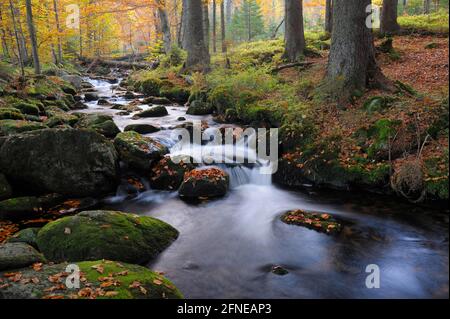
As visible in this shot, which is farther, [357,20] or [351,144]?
[357,20]

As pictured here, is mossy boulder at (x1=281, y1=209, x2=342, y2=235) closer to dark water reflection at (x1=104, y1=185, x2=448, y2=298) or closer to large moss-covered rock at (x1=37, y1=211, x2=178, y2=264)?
dark water reflection at (x1=104, y1=185, x2=448, y2=298)

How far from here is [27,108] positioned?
13.6m

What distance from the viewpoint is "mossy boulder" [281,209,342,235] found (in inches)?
281

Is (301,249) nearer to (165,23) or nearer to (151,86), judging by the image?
(151,86)

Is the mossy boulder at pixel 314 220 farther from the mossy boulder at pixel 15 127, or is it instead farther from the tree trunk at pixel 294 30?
the tree trunk at pixel 294 30

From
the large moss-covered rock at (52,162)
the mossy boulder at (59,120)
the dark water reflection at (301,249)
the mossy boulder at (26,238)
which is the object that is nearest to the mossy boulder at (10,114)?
the mossy boulder at (59,120)

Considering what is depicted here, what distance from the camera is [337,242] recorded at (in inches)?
265

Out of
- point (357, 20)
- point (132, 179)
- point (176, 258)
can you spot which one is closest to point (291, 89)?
point (357, 20)

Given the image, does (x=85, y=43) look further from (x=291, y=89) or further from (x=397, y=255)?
(x=397, y=255)

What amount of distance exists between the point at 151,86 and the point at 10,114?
10237mm

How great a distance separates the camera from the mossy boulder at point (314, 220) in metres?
7.13

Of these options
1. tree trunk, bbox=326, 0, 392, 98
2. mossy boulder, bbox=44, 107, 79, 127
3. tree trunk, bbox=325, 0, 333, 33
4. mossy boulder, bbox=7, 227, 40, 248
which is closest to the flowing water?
mossy boulder, bbox=7, 227, 40, 248

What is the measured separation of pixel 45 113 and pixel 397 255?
43.2 ft

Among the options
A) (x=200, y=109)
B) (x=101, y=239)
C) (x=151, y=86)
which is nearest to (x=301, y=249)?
(x=101, y=239)
